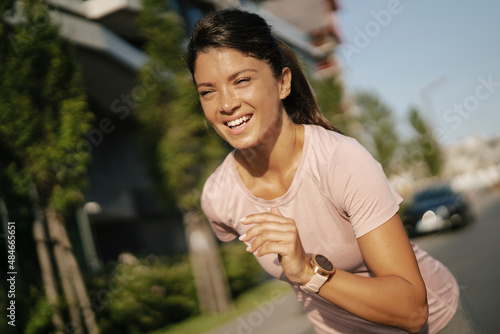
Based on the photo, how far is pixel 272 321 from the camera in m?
7.77

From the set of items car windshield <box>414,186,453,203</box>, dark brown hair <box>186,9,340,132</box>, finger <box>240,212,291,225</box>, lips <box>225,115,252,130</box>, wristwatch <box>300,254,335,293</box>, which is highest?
dark brown hair <box>186,9,340,132</box>

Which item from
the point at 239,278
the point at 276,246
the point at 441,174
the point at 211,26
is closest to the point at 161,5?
the point at 239,278

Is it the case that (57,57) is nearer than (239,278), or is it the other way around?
(57,57)

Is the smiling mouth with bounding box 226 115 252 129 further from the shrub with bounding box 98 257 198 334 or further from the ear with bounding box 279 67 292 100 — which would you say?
the shrub with bounding box 98 257 198 334

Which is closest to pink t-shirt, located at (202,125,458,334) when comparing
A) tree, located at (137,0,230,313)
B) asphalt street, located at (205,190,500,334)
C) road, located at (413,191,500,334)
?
road, located at (413,191,500,334)

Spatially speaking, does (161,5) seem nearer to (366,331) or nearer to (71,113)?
(71,113)

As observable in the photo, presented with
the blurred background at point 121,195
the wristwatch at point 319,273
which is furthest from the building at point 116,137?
the wristwatch at point 319,273

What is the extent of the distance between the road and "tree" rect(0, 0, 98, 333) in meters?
5.13

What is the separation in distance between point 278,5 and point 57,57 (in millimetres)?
30821

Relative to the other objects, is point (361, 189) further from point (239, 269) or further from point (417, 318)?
point (239, 269)

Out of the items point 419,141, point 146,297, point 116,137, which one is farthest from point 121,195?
point 419,141

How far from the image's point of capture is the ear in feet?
6.32

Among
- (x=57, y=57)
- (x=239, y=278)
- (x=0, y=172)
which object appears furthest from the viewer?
(x=239, y=278)

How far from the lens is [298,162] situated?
183 cm
